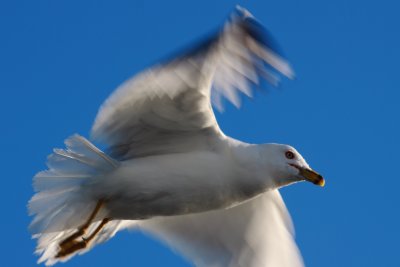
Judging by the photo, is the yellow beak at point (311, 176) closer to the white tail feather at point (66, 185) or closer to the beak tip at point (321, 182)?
the beak tip at point (321, 182)

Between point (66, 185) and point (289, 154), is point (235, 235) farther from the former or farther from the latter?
point (66, 185)

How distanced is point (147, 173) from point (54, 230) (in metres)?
1.16

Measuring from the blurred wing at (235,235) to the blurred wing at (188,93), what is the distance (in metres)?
1.52

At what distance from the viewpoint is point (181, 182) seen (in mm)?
10430

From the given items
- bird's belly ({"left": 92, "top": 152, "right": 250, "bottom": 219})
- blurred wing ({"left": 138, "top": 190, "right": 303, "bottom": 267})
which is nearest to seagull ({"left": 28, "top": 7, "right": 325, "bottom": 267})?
bird's belly ({"left": 92, "top": 152, "right": 250, "bottom": 219})

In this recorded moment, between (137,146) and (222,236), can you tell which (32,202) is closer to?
(137,146)

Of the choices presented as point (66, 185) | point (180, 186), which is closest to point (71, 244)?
point (66, 185)

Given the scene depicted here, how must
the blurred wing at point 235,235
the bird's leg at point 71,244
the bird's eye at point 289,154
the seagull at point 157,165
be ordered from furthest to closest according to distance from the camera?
the blurred wing at point 235,235, the bird's leg at point 71,244, the bird's eye at point 289,154, the seagull at point 157,165

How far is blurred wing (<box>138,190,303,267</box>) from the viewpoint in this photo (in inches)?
470

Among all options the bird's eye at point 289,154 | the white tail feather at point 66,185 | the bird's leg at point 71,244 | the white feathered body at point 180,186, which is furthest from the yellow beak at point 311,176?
the bird's leg at point 71,244

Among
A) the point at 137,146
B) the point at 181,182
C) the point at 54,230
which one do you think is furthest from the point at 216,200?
the point at 54,230

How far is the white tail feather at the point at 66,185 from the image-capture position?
10414mm

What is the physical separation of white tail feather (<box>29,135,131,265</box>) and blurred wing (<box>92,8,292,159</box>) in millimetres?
231

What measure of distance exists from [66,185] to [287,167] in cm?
232
